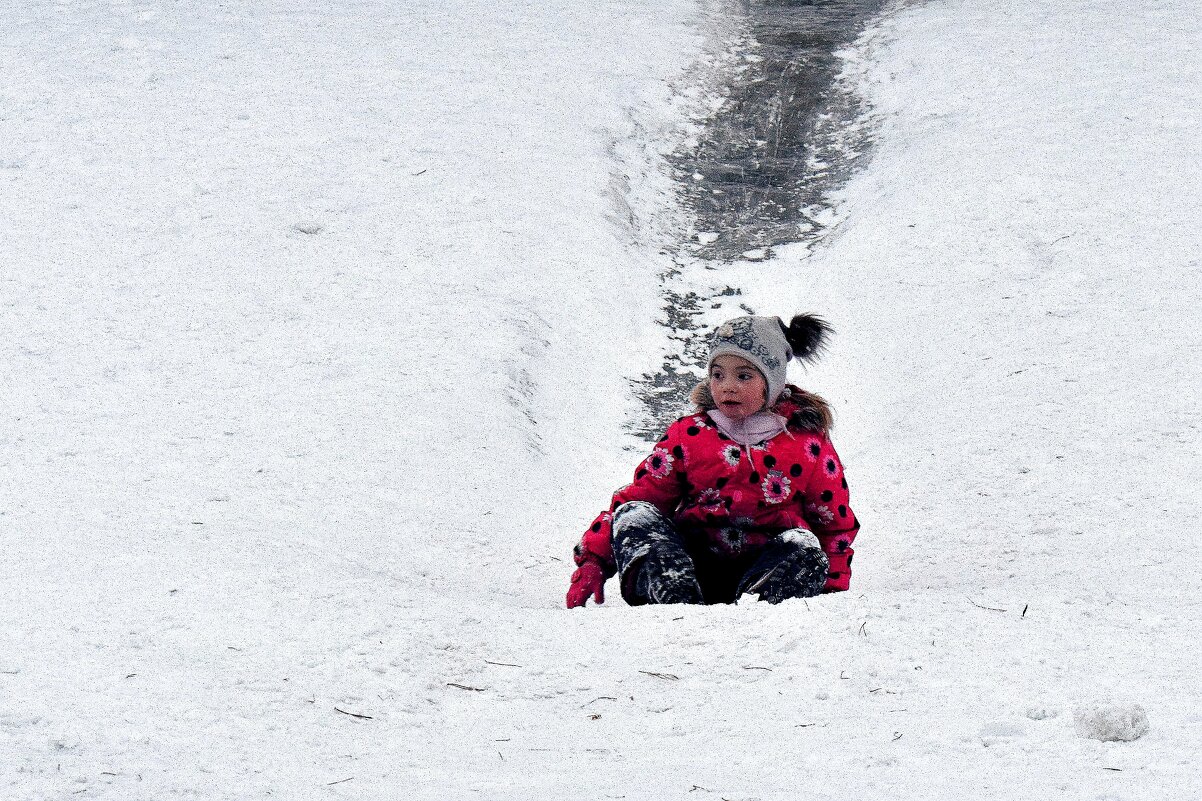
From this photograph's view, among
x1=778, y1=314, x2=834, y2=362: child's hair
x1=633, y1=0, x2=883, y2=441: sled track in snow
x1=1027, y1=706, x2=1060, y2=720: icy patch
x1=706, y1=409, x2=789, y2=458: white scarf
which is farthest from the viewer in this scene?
x1=633, y1=0, x2=883, y2=441: sled track in snow

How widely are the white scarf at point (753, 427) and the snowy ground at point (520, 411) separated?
72 cm

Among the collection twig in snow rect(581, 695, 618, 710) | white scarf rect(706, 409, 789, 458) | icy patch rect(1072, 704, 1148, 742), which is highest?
icy patch rect(1072, 704, 1148, 742)

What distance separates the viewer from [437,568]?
428cm

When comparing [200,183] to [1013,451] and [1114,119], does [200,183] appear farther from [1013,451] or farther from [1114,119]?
[1114,119]

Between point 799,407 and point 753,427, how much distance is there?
0.24m

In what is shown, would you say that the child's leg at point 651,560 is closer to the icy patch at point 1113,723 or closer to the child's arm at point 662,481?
the child's arm at point 662,481

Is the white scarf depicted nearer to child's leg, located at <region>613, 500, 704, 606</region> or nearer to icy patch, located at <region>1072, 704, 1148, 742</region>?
child's leg, located at <region>613, 500, 704, 606</region>

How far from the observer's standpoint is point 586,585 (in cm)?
407

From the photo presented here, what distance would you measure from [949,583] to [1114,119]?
243 inches

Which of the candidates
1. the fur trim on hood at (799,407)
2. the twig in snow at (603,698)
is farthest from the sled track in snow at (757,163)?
the twig in snow at (603,698)

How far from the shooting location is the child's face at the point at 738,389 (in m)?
4.25

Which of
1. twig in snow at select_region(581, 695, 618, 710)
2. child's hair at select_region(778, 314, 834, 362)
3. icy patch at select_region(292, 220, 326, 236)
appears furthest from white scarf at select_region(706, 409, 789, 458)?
icy patch at select_region(292, 220, 326, 236)

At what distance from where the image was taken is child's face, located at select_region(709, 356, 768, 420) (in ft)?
13.9

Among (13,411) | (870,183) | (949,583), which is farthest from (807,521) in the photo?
(870,183)
